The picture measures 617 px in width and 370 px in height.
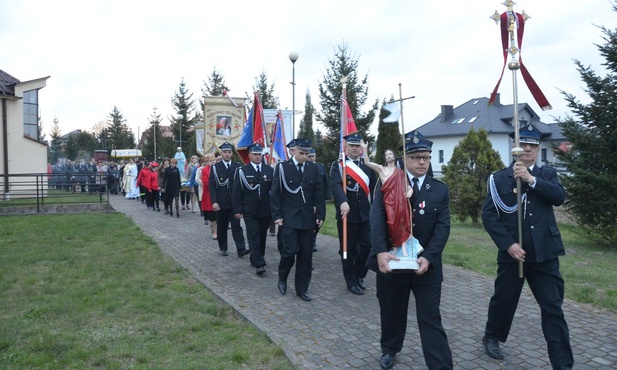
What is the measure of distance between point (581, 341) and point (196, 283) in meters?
5.02

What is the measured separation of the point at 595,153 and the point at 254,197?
7515 millimetres

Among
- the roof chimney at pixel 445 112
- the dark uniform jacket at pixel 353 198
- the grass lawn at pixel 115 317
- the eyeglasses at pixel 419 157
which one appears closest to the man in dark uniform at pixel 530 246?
the eyeglasses at pixel 419 157

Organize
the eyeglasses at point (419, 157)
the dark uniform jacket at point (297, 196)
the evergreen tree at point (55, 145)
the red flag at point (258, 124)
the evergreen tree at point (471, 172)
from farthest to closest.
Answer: the evergreen tree at point (55, 145), the evergreen tree at point (471, 172), the red flag at point (258, 124), the dark uniform jacket at point (297, 196), the eyeglasses at point (419, 157)

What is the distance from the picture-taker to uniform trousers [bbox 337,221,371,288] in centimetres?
727

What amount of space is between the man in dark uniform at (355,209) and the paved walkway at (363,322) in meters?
0.29

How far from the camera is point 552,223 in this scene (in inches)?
178

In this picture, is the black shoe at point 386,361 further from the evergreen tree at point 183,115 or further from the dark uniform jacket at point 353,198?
the evergreen tree at point 183,115

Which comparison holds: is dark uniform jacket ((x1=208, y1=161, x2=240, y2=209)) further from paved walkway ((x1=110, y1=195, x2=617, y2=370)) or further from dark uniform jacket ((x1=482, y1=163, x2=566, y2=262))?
dark uniform jacket ((x1=482, y1=163, x2=566, y2=262))

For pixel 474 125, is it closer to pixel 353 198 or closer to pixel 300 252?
pixel 353 198

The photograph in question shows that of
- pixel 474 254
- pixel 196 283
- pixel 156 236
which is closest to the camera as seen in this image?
pixel 196 283

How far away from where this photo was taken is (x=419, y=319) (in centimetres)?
423

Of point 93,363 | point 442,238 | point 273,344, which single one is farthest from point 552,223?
point 93,363

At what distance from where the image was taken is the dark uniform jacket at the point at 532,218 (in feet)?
14.5

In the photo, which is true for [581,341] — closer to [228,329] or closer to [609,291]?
[609,291]
